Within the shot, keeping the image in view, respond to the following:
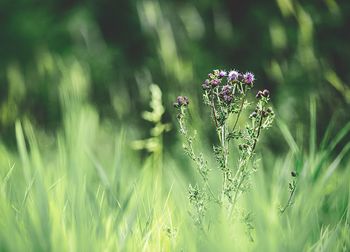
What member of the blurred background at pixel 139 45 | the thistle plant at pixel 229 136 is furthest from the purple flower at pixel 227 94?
the blurred background at pixel 139 45

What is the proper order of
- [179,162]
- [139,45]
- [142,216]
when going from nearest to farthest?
[142,216], [179,162], [139,45]

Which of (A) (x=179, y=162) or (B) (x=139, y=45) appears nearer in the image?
(A) (x=179, y=162)

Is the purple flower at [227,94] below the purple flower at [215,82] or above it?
below

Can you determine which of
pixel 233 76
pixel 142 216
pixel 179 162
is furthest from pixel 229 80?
pixel 179 162

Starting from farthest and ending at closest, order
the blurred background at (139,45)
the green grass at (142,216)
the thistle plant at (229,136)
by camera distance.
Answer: the blurred background at (139,45) → the thistle plant at (229,136) → the green grass at (142,216)

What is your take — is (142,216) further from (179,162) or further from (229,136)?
(179,162)

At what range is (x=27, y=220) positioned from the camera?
0.83 m

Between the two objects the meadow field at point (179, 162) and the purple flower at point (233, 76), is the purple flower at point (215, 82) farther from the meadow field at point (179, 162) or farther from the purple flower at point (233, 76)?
the meadow field at point (179, 162)

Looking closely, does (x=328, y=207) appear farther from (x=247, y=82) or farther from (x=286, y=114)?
(x=286, y=114)

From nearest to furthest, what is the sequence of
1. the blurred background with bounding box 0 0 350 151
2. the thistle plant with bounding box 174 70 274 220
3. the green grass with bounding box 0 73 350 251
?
the green grass with bounding box 0 73 350 251
the thistle plant with bounding box 174 70 274 220
the blurred background with bounding box 0 0 350 151

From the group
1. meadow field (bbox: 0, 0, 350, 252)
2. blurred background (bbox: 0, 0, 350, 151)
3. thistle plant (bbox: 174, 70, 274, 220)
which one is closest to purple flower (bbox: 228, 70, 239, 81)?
thistle plant (bbox: 174, 70, 274, 220)

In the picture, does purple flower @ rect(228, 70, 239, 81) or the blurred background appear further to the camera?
the blurred background

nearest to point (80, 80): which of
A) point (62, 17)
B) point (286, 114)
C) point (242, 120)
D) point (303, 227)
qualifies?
point (242, 120)

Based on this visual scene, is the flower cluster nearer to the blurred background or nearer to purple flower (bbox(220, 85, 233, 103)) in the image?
purple flower (bbox(220, 85, 233, 103))
